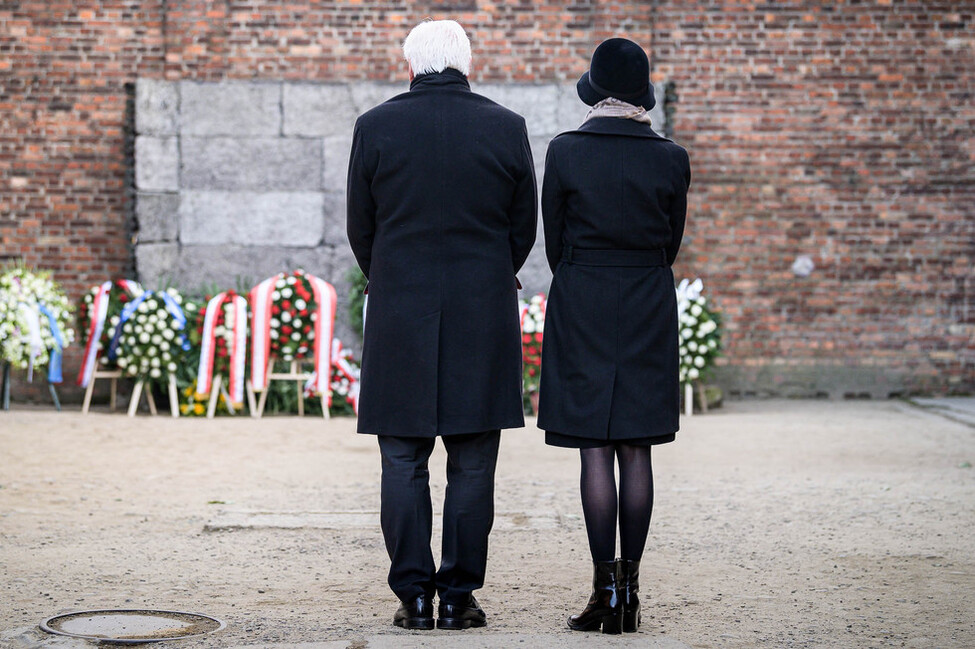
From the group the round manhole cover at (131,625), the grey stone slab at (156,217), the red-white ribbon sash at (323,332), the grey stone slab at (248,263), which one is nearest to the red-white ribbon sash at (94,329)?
the grey stone slab at (156,217)

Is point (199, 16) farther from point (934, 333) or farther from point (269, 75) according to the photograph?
point (934, 333)

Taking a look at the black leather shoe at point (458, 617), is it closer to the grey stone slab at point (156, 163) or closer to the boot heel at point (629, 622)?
the boot heel at point (629, 622)

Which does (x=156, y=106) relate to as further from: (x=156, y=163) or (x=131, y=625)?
(x=131, y=625)

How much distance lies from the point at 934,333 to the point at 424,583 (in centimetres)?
841

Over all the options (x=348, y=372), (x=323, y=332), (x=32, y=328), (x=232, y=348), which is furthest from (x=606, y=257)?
(x=32, y=328)

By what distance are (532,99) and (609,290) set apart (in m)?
7.18

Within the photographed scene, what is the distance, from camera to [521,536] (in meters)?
4.81

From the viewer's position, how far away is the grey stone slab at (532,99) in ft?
33.8

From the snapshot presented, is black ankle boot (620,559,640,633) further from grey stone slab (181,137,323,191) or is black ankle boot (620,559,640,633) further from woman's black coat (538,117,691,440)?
grey stone slab (181,137,323,191)

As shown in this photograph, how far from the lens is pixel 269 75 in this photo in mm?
10453

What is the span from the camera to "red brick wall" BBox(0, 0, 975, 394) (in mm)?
10414

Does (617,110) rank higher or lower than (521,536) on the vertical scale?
higher

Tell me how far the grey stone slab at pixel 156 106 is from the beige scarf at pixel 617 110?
24.7 ft

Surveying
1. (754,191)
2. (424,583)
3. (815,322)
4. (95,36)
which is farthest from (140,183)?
(424,583)
